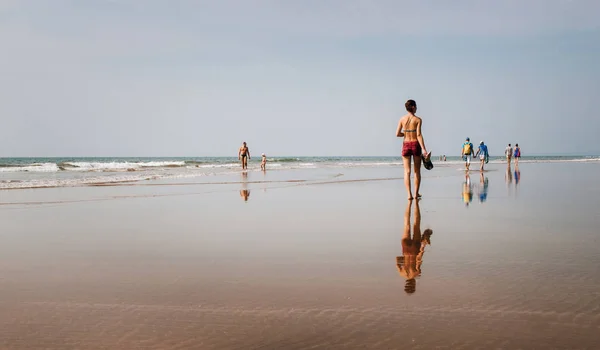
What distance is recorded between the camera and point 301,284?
3.42 m

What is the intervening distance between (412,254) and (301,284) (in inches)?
56.5

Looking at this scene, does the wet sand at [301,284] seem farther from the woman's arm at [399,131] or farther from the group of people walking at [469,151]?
the group of people walking at [469,151]

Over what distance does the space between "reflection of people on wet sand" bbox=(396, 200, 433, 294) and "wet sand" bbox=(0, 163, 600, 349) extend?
0.04 meters

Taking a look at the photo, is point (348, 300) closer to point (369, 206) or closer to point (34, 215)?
point (369, 206)

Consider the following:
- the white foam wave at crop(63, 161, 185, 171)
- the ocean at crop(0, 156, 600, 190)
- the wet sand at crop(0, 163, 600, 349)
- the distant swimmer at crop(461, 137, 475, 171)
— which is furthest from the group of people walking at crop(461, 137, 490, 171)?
the white foam wave at crop(63, 161, 185, 171)

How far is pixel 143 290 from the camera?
10.9ft

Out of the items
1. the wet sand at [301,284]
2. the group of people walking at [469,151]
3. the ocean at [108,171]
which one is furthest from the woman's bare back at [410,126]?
the group of people walking at [469,151]

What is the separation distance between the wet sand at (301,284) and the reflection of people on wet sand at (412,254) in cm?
4

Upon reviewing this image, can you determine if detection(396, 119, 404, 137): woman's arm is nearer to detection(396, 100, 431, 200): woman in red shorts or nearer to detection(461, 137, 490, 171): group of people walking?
detection(396, 100, 431, 200): woman in red shorts

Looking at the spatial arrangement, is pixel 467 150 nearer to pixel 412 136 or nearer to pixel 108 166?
pixel 412 136

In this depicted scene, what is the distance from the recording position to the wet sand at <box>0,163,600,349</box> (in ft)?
8.18

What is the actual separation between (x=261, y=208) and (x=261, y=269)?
4497mm

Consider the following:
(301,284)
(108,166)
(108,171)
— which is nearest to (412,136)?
(301,284)

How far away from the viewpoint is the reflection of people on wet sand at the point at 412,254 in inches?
137
